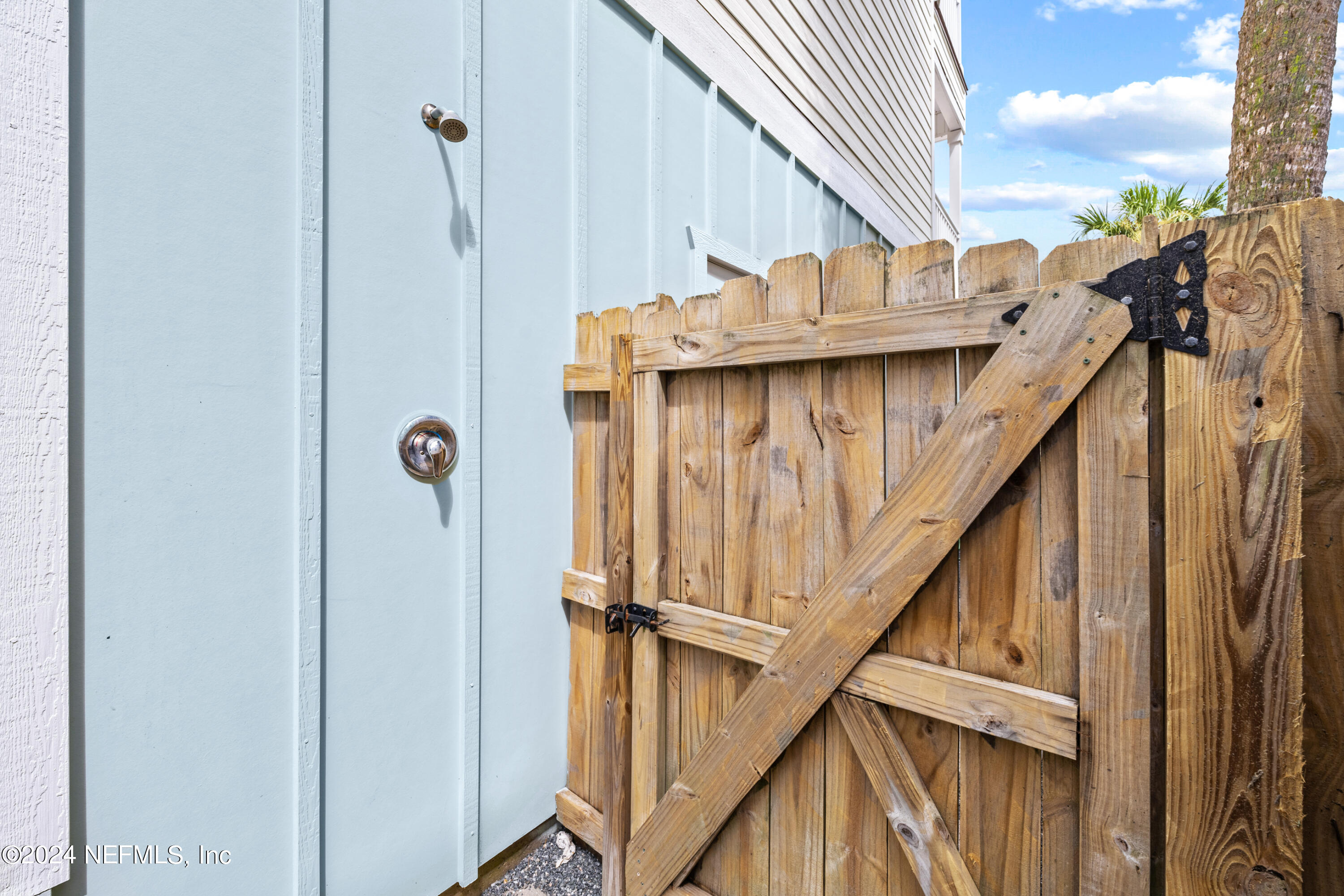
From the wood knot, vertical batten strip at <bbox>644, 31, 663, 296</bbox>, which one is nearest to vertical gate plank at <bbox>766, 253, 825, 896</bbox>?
the wood knot

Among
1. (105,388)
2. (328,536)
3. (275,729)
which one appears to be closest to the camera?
(105,388)

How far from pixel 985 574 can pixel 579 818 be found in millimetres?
1774

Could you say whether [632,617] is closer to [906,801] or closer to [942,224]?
[906,801]

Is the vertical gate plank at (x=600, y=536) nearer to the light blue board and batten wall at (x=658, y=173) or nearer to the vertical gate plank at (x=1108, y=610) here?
the light blue board and batten wall at (x=658, y=173)

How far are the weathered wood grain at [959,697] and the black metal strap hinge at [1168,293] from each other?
74cm

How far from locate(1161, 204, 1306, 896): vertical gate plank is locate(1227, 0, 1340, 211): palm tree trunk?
3.40 m

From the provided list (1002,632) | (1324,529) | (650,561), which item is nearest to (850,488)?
(1002,632)

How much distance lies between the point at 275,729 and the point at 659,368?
1.44 meters

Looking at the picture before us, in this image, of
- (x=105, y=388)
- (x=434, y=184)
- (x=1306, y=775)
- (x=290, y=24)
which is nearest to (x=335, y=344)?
(x=105, y=388)

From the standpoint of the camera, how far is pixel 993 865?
1310 millimetres

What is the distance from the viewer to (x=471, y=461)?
1.91 m

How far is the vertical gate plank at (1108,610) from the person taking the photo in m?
1.10

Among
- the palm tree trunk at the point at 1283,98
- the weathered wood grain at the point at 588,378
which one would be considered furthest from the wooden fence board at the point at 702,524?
the palm tree trunk at the point at 1283,98

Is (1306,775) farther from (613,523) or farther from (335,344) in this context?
(335,344)
